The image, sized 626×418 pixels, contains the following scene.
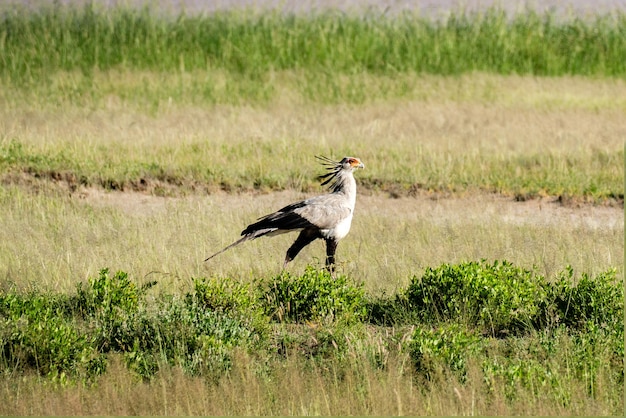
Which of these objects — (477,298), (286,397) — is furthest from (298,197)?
(286,397)

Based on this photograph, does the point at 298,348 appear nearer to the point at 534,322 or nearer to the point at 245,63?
the point at 534,322

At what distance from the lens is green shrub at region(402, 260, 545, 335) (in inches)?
353

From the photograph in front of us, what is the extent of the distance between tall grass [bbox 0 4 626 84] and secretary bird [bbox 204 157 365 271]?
1168 centimetres

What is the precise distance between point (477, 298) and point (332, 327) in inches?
48.2

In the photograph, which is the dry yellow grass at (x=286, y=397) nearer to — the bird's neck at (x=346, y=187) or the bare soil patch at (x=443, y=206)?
the bird's neck at (x=346, y=187)

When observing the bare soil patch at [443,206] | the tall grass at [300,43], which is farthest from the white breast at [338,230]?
the tall grass at [300,43]

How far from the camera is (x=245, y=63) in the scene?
22141mm

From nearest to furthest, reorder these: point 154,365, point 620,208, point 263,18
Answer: point 154,365
point 620,208
point 263,18

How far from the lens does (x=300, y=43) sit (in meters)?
23.0

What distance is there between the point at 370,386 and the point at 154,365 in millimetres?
1649

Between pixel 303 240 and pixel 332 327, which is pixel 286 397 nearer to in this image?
pixel 332 327

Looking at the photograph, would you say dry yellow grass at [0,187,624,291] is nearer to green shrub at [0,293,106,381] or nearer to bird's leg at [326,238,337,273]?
bird's leg at [326,238,337,273]

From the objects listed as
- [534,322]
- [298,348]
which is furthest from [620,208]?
[298,348]

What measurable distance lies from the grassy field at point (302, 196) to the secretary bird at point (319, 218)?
35 centimetres
